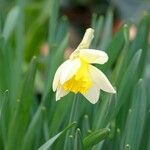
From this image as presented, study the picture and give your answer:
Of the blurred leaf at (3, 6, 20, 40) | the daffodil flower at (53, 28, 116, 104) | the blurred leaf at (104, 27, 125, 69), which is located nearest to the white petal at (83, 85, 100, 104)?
the daffodil flower at (53, 28, 116, 104)

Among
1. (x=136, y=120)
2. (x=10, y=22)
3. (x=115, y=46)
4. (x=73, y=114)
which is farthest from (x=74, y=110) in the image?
Answer: (x=10, y=22)

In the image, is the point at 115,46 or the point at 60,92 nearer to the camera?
the point at 60,92

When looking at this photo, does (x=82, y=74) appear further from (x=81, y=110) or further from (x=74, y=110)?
(x=81, y=110)

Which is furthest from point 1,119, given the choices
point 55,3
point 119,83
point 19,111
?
point 55,3

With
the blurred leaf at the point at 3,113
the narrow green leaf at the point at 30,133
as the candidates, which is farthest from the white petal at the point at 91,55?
the narrow green leaf at the point at 30,133

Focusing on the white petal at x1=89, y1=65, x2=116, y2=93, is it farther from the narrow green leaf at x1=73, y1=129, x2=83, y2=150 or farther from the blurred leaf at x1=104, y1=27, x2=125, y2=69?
the blurred leaf at x1=104, y1=27, x2=125, y2=69

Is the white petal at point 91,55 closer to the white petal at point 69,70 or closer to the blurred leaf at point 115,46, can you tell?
the white petal at point 69,70

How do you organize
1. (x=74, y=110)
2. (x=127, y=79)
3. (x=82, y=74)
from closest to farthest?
1. (x=82, y=74)
2. (x=74, y=110)
3. (x=127, y=79)

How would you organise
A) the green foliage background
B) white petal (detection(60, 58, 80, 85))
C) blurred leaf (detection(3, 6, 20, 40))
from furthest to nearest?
blurred leaf (detection(3, 6, 20, 40)) → the green foliage background → white petal (detection(60, 58, 80, 85))
